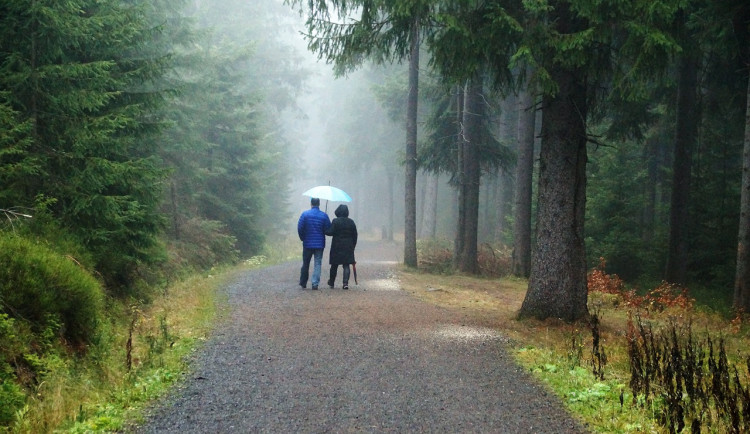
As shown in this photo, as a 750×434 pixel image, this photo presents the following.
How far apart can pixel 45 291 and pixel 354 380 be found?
3480 mm

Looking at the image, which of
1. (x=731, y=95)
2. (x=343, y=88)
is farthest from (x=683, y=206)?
(x=343, y=88)

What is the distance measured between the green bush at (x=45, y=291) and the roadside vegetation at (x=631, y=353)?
5.33 meters

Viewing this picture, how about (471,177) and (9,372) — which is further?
(471,177)

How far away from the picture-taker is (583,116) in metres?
8.88

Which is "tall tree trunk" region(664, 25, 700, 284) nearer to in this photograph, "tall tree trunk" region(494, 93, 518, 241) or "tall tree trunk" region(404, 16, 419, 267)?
"tall tree trunk" region(404, 16, 419, 267)

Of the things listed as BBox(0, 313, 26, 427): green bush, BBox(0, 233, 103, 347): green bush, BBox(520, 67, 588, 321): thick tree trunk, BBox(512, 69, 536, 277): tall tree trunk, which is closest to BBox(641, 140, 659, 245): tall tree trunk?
BBox(512, 69, 536, 277): tall tree trunk

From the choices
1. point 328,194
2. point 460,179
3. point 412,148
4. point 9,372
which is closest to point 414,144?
point 412,148

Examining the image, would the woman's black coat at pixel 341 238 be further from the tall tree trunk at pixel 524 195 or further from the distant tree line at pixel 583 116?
the tall tree trunk at pixel 524 195

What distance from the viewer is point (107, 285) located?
931 cm

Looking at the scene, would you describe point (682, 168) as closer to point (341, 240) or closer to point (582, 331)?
point (582, 331)

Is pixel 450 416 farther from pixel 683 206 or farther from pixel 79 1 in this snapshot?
pixel 683 206

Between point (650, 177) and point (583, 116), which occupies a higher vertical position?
point (650, 177)

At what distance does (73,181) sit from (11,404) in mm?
4464

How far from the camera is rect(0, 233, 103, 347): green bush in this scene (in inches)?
226
